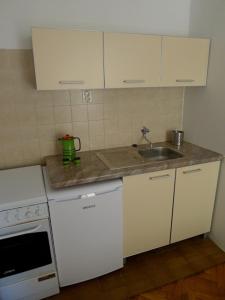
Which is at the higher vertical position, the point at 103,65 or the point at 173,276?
the point at 103,65

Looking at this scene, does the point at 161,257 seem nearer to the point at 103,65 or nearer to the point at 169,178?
the point at 169,178

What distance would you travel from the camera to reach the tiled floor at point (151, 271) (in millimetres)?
1655

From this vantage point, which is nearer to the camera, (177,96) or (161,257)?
(161,257)

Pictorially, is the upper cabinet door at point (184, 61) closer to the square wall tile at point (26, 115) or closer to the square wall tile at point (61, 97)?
the square wall tile at point (61, 97)

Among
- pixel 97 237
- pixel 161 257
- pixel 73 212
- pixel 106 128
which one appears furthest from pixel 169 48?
pixel 161 257

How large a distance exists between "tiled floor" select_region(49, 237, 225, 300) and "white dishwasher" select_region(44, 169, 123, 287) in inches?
3.8

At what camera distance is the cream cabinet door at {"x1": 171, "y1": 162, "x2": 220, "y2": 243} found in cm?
183

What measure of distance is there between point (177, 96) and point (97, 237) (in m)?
1.59

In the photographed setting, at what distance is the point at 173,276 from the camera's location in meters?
1.78

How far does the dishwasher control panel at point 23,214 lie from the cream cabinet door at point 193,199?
107 centimetres

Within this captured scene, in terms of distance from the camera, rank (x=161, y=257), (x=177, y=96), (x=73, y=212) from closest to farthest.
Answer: (x=73, y=212) < (x=161, y=257) < (x=177, y=96)

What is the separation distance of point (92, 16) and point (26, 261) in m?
1.94

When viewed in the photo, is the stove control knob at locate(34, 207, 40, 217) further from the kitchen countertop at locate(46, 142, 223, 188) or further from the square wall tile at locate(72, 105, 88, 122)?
the square wall tile at locate(72, 105, 88, 122)

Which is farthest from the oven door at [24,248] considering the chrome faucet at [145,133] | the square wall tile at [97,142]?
the chrome faucet at [145,133]
